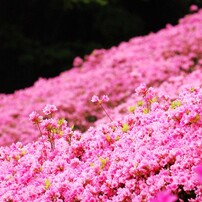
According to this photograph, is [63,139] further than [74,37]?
No

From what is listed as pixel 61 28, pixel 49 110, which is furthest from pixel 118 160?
pixel 61 28

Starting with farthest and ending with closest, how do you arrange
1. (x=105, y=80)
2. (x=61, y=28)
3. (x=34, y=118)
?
(x=61, y=28)
(x=105, y=80)
(x=34, y=118)

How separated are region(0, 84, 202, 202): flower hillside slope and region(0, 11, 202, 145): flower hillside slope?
15.0ft

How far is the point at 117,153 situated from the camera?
4363mm

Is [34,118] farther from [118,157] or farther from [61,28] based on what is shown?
[61,28]

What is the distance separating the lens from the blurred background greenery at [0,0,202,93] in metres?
18.9

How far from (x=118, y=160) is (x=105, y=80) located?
7.65m

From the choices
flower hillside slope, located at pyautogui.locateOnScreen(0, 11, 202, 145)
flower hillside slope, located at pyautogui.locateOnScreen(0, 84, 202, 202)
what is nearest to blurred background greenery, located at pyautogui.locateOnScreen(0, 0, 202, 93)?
flower hillside slope, located at pyautogui.locateOnScreen(0, 11, 202, 145)

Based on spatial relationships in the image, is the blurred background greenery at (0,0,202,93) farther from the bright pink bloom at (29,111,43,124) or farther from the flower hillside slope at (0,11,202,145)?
the bright pink bloom at (29,111,43,124)

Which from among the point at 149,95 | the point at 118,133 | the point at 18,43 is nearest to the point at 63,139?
the point at 118,133

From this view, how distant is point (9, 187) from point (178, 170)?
5.39 feet

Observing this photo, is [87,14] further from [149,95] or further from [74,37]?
[149,95]

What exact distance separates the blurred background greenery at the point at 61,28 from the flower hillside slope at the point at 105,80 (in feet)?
16.4

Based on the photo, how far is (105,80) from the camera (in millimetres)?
11883
